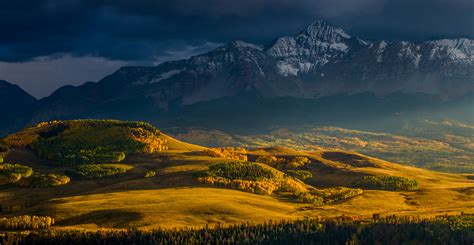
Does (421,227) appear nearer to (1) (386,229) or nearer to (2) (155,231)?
(1) (386,229)

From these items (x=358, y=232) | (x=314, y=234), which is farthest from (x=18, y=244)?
(x=358, y=232)

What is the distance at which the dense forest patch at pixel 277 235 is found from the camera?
7092 inches

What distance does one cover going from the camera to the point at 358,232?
190 m

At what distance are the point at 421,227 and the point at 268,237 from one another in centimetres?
5047

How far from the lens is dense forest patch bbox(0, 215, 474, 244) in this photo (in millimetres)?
180125

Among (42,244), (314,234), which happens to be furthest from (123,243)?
(314,234)

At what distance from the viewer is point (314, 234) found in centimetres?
19150

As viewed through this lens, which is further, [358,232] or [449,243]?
[358,232]

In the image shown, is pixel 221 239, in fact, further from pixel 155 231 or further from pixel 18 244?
pixel 18 244

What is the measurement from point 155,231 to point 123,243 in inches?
565

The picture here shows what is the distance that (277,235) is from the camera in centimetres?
18975

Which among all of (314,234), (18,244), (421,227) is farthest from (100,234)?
(421,227)

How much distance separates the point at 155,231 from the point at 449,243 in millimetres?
91489

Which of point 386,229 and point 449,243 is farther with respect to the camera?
point 386,229
